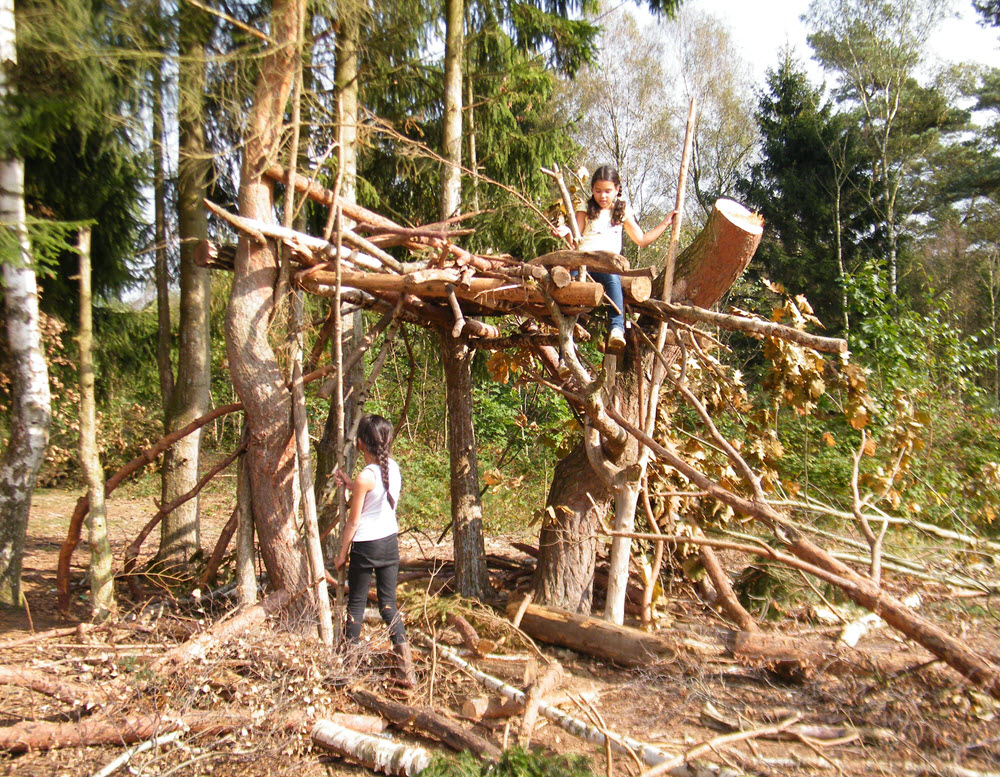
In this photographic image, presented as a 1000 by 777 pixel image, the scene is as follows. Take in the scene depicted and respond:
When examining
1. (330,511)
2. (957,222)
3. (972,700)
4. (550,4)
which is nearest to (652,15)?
(550,4)

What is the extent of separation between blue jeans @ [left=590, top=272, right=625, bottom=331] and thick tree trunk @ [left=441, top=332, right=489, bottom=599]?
156 centimetres

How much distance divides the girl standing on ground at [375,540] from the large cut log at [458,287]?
40.6 inches

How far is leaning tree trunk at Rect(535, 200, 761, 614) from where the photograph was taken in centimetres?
532

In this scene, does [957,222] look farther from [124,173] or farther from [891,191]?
[124,173]

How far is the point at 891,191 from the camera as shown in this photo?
19.2 metres

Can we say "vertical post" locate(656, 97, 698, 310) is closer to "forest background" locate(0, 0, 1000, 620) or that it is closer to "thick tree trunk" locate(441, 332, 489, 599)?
"forest background" locate(0, 0, 1000, 620)

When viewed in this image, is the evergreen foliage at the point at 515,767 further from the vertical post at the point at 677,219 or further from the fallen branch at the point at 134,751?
the vertical post at the point at 677,219

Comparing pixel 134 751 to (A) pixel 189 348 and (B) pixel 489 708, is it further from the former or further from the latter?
(A) pixel 189 348

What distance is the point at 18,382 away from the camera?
6.00 metres

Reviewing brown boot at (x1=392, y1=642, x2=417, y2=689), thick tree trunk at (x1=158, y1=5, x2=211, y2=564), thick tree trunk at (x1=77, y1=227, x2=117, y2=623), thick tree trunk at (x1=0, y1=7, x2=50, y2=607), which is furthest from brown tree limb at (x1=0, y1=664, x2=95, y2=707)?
thick tree trunk at (x1=158, y1=5, x2=211, y2=564)

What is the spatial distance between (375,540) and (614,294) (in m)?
2.34

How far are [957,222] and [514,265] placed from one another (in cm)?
2142

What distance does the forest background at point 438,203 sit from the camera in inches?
249

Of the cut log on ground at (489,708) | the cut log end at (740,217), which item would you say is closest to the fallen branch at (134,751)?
the cut log on ground at (489,708)
